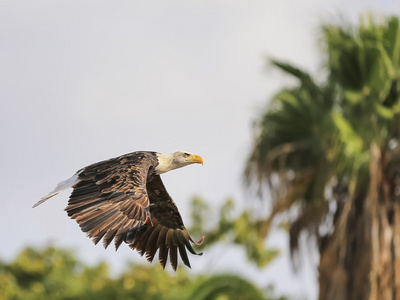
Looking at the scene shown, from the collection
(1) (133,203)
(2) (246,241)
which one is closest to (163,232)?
(1) (133,203)

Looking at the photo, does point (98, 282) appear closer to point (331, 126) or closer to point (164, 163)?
point (331, 126)

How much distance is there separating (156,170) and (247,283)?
9.70m

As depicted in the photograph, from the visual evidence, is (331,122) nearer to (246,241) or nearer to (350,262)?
(350,262)

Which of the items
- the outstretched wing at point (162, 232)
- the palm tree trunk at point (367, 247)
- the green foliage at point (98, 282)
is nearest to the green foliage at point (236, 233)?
the green foliage at point (98, 282)

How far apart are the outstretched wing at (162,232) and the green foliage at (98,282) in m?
8.25

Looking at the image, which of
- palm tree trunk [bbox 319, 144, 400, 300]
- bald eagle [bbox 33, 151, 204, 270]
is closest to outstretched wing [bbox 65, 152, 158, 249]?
bald eagle [bbox 33, 151, 204, 270]

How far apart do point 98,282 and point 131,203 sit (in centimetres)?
2205

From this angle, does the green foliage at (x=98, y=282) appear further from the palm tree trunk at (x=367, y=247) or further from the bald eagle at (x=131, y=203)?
the bald eagle at (x=131, y=203)

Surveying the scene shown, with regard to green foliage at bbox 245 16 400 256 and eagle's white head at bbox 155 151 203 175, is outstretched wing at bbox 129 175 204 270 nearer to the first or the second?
eagle's white head at bbox 155 151 203 175

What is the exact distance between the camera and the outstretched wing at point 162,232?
35.6 feet

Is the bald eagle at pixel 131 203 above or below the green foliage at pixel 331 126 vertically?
below

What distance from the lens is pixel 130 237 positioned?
27.7ft

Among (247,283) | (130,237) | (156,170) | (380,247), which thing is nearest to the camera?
(130,237)

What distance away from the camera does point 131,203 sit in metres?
8.77
